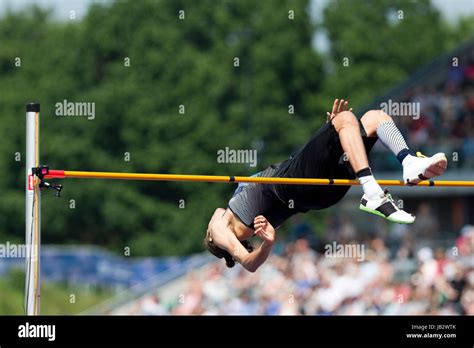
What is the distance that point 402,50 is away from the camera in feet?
118

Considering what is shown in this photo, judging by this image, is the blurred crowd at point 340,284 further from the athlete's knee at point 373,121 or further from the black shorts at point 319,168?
the athlete's knee at point 373,121

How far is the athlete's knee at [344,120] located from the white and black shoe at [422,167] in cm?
48

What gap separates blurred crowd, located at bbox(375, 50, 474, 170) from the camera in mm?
19375

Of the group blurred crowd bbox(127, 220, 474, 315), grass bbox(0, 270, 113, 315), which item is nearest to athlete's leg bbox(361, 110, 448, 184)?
blurred crowd bbox(127, 220, 474, 315)

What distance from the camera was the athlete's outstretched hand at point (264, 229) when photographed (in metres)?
8.56

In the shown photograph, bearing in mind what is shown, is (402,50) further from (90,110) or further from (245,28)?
(90,110)

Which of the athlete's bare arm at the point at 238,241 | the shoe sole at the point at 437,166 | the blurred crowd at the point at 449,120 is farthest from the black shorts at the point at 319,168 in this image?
the blurred crowd at the point at 449,120

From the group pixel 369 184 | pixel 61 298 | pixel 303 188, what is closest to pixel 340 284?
pixel 303 188

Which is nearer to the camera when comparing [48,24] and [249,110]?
[249,110]

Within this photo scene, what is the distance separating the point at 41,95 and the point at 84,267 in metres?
12.2

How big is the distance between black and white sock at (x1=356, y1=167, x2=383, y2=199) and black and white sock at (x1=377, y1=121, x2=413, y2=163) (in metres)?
0.25
